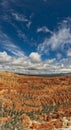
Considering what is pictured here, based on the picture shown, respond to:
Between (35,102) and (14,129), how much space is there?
65.0 m

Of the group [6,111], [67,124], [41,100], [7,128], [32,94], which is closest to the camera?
Answer: [7,128]

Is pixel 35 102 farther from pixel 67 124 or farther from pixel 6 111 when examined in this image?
pixel 67 124

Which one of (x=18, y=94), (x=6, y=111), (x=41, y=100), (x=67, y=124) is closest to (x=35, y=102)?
(x=41, y=100)

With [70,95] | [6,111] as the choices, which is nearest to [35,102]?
[70,95]

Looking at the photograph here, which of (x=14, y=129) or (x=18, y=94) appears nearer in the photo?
(x=14, y=129)

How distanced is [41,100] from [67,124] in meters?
63.1

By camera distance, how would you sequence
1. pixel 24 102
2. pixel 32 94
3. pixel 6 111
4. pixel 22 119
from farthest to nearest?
pixel 32 94, pixel 24 102, pixel 6 111, pixel 22 119

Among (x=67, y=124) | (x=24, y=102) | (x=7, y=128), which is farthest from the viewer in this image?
(x=24, y=102)

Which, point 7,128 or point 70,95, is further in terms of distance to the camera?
point 70,95

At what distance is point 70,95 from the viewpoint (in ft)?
395

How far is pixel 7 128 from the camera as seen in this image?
164ft

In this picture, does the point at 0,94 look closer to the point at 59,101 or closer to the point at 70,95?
the point at 59,101

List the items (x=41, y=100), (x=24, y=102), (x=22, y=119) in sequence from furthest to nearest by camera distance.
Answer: (x=41, y=100) → (x=24, y=102) → (x=22, y=119)

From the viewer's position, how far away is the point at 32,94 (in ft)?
424
